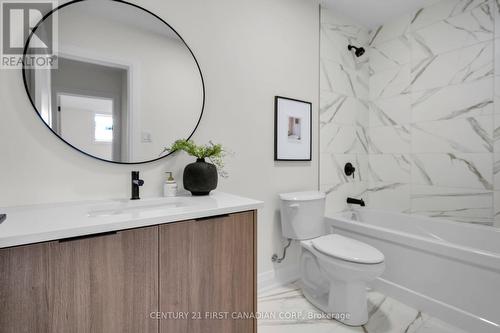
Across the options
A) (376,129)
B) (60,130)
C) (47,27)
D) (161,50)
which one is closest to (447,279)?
(376,129)

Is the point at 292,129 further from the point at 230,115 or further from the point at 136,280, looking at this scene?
the point at 136,280

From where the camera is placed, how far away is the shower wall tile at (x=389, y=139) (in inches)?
99.3

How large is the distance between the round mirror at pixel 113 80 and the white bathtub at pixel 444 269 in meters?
1.70

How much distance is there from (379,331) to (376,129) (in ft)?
6.69

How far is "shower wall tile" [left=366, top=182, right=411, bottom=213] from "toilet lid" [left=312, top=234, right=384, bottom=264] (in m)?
1.18

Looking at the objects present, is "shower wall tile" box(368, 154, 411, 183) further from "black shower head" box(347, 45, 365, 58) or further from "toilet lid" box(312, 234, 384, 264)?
"toilet lid" box(312, 234, 384, 264)

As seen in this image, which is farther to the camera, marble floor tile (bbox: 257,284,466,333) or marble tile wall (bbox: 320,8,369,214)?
marble tile wall (bbox: 320,8,369,214)

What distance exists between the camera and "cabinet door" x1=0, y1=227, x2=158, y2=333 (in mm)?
709

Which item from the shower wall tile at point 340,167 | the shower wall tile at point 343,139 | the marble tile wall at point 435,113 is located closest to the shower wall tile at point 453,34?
the marble tile wall at point 435,113

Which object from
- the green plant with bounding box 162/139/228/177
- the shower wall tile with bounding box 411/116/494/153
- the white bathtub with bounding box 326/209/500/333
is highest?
the shower wall tile with bounding box 411/116/494/153

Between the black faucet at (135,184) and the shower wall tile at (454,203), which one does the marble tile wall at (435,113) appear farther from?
the black faucet at (135,184)

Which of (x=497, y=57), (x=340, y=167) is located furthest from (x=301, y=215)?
(x=497, y=57)

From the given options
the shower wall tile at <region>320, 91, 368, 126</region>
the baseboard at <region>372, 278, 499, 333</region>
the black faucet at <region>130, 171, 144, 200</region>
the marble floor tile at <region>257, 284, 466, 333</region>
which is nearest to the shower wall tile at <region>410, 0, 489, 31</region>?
the shower wall tile at <region>320, 91, 368, 126</region>

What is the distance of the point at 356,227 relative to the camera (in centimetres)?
207
